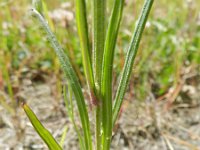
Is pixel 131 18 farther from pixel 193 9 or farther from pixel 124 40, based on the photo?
pixel 193 9

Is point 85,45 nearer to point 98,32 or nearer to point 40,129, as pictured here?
point 98,32

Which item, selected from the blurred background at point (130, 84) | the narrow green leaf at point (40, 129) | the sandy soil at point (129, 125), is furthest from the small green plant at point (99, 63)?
the sandy soil at point (129, 125)

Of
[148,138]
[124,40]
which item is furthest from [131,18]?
[148,138]

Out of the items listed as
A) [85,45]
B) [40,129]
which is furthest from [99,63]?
[40,129]

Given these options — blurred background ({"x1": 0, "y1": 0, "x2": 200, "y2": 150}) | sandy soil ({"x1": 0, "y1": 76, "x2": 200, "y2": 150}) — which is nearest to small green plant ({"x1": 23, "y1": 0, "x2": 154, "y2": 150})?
blurred background ({"x1": 0, "y1": 0, "x2": 200, "y2": 150})

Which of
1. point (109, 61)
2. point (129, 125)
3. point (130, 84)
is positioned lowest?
point (129, 125)

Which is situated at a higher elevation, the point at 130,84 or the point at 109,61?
the point at 109,61

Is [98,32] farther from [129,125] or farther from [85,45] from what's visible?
[129,125]

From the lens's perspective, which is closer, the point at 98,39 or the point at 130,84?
the point at 98,39

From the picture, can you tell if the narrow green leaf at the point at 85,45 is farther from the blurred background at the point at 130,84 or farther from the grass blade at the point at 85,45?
the blurred background at the point at 130,84
